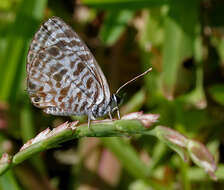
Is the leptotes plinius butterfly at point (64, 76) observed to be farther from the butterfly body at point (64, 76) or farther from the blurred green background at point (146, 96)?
the blurred green background at point (146, 96)

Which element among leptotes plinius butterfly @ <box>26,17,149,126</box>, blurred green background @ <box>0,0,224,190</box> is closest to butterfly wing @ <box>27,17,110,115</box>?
leptotes plinius butterfly @ <box>26,17,149,126</box>

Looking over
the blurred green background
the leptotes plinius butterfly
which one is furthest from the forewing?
the blurred green background

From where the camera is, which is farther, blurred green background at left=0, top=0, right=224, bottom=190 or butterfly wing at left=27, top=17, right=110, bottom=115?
blurred green background at left=0, top=0, right=224, bottom=190

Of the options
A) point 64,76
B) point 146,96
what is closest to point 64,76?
point 64,76

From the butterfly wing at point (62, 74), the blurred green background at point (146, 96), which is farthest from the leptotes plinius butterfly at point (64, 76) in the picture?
the blurred green background at point (146, 96)

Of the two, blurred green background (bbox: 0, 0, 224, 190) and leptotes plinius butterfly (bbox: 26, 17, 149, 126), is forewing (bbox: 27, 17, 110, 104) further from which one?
blurred green background (bbox: 0, 0, 224, 190)

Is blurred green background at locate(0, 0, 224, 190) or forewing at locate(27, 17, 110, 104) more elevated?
forewing at locate(27, 17, 110, 104)

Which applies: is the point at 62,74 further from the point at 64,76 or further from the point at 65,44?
the point at 65,44
